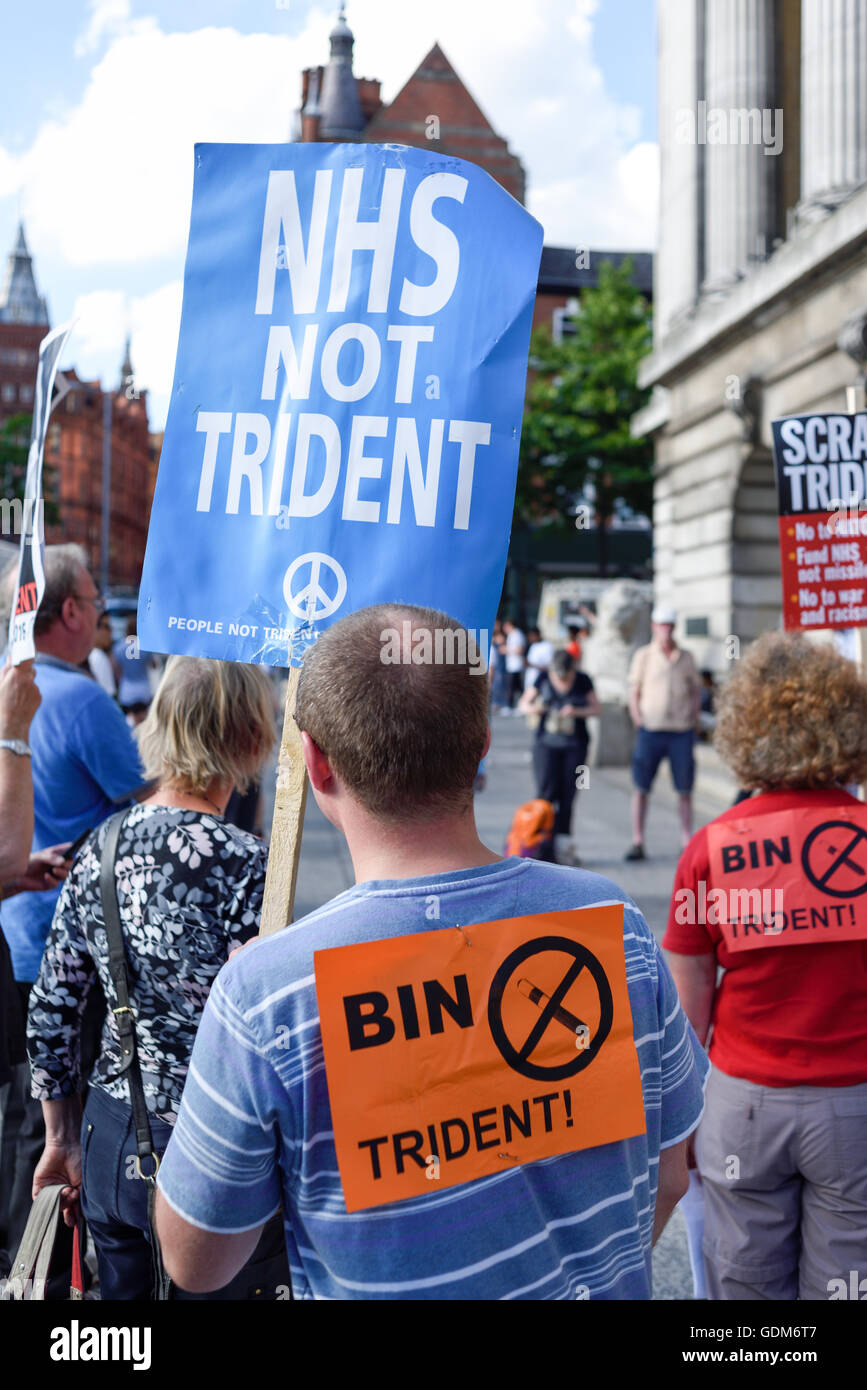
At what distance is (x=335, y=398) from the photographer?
7.26 feet

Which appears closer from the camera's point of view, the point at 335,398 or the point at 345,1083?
the point at 345,1083

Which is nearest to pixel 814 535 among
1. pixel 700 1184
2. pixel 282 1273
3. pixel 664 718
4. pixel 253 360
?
pixel 700 1184

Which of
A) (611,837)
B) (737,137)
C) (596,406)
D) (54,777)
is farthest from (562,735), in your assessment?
(596,406)

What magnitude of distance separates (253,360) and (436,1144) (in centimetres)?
145

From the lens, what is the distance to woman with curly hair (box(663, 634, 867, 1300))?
2359 mm

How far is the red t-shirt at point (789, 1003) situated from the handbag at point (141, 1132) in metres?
0.94

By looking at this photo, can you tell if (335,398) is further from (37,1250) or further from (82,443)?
(82,443)

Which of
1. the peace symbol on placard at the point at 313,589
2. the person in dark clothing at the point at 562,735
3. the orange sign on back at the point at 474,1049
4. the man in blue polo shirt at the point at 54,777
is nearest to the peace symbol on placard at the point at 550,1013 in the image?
the orange sign on back at the point at 474,1049

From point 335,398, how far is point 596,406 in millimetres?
36111

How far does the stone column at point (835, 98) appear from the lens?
1266 cm

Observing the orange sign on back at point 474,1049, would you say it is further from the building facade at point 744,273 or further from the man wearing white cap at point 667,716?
the building facade at point 744,273

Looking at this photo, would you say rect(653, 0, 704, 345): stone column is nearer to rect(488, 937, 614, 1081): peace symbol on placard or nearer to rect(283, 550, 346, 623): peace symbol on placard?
rect(283, 550, 346, 623): peace symbol on placard

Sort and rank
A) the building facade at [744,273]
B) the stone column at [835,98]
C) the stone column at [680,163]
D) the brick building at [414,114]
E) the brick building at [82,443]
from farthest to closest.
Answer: the brick building at [82,443] → the brick building at [414,114] → the stone column at [680,163] → the building facade at [744,273] → the stone column at [835,98]

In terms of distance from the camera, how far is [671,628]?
32.8ft
